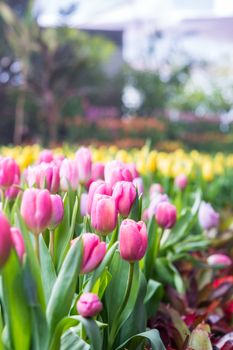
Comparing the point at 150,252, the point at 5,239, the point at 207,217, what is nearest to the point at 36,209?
the point at 5,239

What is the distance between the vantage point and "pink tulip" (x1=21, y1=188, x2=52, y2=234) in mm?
1037

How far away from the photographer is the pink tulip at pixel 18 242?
0.91m

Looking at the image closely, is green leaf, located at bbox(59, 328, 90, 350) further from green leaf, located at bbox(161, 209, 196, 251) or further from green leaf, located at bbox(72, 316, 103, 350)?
green leaf, located at bbox(161, 209, 196, 251)

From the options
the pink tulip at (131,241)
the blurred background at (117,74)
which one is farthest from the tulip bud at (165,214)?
the blurred background at (117,74)

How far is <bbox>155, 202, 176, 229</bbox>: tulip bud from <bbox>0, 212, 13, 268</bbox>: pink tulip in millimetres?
854

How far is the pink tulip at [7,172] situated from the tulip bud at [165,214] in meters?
0.37

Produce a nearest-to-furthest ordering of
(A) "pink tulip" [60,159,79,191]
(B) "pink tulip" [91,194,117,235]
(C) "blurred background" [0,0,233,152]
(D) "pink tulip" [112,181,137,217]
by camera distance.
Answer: (B) "pink tulip" [91,194,117,235]
(D) "pink tulip" [112,181,137,217]
(A) "pink tulip" [60,159,79,191]
(C) "blurred background" [0,0,233,152]

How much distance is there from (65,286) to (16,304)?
82 mm

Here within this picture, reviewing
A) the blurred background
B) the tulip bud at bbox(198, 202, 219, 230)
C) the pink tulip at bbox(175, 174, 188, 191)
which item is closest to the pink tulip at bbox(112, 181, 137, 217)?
the tulip bud at bbox(198, 202, 219, 230)

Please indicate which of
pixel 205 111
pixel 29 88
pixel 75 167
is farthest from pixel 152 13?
pixel 75 167

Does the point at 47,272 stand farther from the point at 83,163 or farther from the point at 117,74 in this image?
the point at 117,74

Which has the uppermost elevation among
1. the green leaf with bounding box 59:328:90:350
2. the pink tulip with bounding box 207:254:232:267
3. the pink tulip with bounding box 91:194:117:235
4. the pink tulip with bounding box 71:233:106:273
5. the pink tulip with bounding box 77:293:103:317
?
the pink tulip with bounding box 91:194:117:235

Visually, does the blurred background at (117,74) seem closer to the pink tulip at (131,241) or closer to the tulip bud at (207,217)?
the tulip bud at (207,217)

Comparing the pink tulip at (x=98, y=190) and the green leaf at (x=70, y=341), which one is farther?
the pink tulip at (x=98, y=190)
